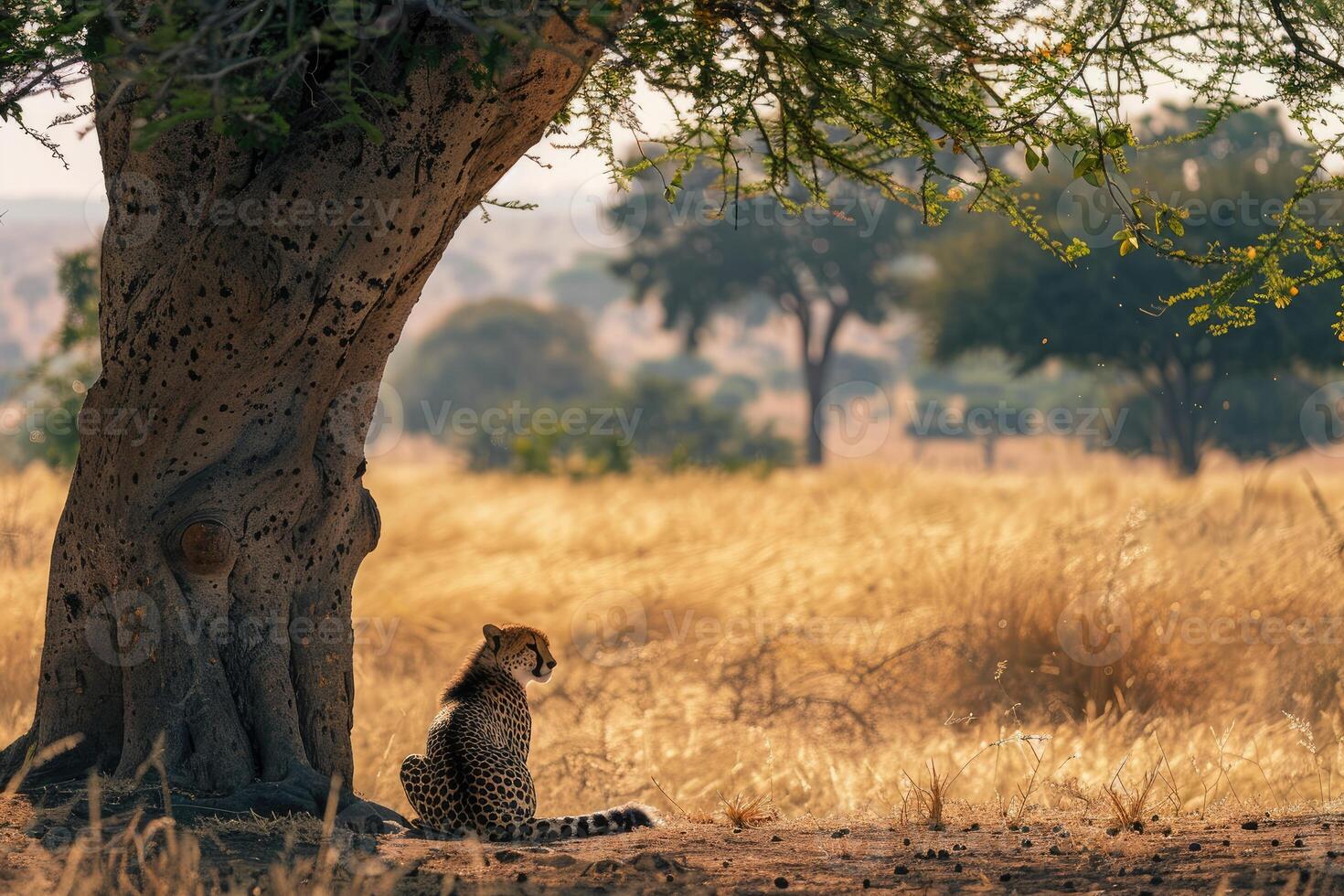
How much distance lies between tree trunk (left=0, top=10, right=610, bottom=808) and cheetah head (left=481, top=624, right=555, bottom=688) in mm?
632

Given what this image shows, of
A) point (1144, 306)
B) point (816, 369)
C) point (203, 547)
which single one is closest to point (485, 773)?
point (203, 547)

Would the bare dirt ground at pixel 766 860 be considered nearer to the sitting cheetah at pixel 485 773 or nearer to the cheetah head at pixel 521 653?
the sitting cheetah at pixel 485 773

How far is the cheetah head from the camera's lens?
5562 mm

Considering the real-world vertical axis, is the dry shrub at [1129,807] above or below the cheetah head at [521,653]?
below

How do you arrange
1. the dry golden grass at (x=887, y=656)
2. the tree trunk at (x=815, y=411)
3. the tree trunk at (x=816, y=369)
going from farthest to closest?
the tree trunk at (x=816, y=369)
the tree trunk at (x=815, y=411)
the dry golden grass at (x=887, y=656)

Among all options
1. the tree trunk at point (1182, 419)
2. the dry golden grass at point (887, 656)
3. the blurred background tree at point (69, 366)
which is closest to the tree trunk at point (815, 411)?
the tree trunk at point (1182, 419)

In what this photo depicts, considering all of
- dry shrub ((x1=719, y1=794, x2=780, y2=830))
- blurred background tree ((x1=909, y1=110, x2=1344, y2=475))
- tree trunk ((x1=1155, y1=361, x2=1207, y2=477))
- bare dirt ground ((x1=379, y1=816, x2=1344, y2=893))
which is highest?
blurred background tree ((x1=909, y1=110, x2=1344, y2=475))

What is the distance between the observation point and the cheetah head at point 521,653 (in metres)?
5.56

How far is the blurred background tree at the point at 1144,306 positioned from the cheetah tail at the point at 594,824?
19562mm

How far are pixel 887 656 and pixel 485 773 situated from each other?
4.02m

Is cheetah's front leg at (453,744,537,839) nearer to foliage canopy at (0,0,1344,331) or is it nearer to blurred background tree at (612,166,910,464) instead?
foliage canopy at (0,0,1344,331)

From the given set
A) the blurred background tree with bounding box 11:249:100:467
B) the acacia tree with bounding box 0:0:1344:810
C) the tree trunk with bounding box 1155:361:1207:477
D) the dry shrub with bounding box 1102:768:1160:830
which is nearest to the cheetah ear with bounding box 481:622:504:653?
the acacia tree with bounding box 0:0:1344:810

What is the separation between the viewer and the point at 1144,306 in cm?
2495

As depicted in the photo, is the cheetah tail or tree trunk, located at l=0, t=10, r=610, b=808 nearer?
tree trunk, located at l=0, t=10, r=610, b=808
